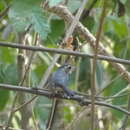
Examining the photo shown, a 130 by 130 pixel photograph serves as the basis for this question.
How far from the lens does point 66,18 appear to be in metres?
1.27

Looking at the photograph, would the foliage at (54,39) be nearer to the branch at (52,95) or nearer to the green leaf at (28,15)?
the green leaf at (28,15)

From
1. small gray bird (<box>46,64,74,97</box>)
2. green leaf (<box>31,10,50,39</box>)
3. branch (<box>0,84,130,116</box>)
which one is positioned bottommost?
branch (<box>0,84,130,116</box>)

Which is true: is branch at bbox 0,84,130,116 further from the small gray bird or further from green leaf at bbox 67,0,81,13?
green leaf at bbox 67,0,81,13

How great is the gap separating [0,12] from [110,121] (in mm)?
1052

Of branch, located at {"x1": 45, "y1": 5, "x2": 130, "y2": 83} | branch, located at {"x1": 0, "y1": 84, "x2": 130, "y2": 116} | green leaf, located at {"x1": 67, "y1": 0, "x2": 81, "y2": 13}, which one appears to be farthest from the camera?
green leaf, located at {"x1": 67, "y1": 0, "x2": 81, "y2": 13}

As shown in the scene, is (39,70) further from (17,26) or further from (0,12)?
(17,26)

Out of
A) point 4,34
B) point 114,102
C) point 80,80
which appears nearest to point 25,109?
point 114,102

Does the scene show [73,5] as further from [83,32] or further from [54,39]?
[83,32]

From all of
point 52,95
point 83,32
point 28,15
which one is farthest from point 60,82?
point 83,32

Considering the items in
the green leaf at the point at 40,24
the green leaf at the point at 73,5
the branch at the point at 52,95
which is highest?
the green leaf at the point at 73,5

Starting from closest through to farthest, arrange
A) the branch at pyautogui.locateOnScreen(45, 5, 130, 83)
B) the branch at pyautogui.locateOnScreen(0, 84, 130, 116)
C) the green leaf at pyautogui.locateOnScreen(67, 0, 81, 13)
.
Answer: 1. the branch at pyautogui.locateOnScreen(0, 84, 130, 116)
2. the branch at pyautogui.locateOnScreen(45, 5, 130, 83)
3. the green leaf at pyautogui.locateOnScreen(67, 0, 81, 13)

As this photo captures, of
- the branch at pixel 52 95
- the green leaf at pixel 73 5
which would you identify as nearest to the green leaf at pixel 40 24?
the branch at pixel 52 95

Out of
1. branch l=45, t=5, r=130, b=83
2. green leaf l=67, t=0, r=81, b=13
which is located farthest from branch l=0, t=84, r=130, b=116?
green leaf l=67, t=0, r=81, b=13

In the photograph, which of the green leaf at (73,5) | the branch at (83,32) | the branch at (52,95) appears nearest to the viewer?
Answer: the branch at (52,95)
